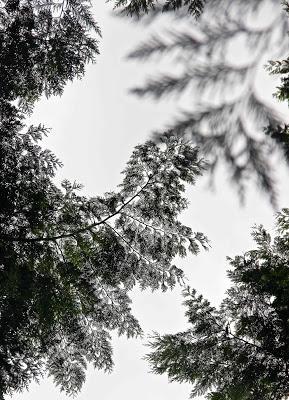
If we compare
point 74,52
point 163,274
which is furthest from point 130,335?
point 74,52

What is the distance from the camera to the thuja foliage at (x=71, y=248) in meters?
5.02

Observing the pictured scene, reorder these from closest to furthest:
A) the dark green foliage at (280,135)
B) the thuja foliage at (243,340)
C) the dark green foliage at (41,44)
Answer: the dark green foliage at (280,135) → the thuja foliage at (243,340) → the dark green foliage at (41,44)

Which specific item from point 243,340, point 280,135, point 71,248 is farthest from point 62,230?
point 280,135

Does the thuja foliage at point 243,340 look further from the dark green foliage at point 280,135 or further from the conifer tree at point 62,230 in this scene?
the dark green foliage at point 280,135

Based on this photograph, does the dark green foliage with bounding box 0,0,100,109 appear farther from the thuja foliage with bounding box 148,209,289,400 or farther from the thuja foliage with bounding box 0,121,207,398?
the thuja foliage with bounding box 148,209,289,400

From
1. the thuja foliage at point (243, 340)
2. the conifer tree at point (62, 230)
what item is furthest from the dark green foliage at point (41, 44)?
the thuja foliage at point (243, 340)

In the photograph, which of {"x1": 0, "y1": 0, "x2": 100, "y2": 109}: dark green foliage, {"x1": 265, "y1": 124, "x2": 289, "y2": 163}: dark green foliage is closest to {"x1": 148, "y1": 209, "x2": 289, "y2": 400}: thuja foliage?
{"x1": 265, "y1": 124, "x2": 289, "y2": 163}: dark green foliage

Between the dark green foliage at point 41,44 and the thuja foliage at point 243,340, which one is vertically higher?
the dark green foliage at point 41,44

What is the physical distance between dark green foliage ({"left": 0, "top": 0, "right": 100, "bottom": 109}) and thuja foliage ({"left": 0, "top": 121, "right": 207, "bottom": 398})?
41.5 inches

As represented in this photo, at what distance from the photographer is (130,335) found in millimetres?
6453

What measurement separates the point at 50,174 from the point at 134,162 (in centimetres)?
136

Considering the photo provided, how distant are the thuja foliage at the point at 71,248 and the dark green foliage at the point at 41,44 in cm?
105

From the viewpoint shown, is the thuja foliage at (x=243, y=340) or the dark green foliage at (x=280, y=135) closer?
the dark green foliage at (x=280, y=135)

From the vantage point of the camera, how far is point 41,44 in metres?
6.12
